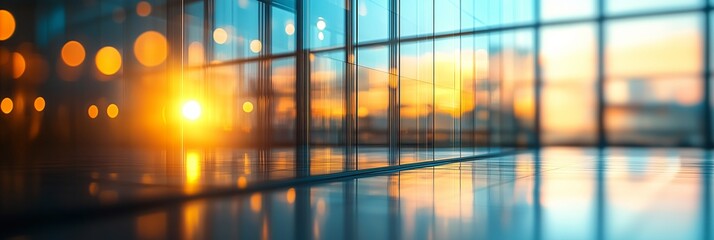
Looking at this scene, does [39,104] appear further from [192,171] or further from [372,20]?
[372,20]

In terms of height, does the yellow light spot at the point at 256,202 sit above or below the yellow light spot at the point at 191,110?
below

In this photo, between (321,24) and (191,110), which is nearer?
(191,110)

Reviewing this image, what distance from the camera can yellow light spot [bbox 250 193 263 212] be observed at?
5.88 metres

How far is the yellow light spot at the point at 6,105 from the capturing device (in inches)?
199

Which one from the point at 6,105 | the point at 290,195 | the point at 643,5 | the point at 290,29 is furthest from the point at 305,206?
the point at 643,5

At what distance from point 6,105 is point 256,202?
2.60 m

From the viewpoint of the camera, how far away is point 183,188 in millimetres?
7008

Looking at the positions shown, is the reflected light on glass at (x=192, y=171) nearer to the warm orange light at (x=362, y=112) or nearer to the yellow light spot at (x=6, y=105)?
the yellow light spot at (x=6, y=105)

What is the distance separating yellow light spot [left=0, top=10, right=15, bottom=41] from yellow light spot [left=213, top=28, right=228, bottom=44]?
9.42 ft

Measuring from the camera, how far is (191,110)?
7.33 meters

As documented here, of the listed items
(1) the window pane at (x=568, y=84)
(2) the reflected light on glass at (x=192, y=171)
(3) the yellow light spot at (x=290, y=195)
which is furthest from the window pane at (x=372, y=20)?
(1) the window pane at (x=568, y=84)

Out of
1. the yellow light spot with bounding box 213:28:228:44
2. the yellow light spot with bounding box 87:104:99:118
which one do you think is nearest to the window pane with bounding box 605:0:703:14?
the yellow light spot with bounding box 213:28:228:44

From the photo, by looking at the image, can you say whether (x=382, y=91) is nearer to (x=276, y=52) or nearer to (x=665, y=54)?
(x=276, y=52)

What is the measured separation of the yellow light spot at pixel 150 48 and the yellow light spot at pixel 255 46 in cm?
168
